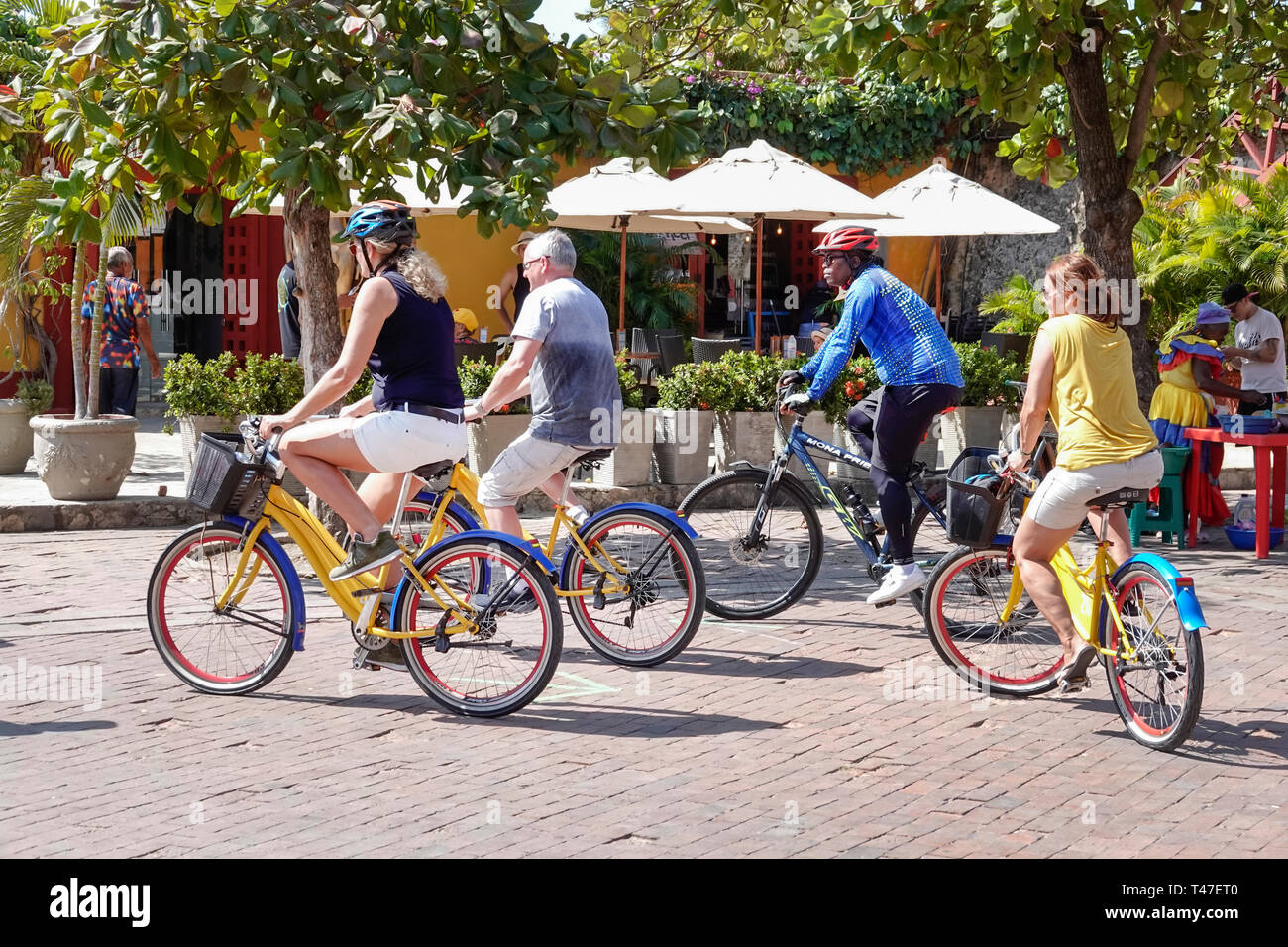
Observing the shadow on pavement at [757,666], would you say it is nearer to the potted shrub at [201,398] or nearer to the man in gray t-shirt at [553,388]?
the man in gray t-shirt at [553,388]

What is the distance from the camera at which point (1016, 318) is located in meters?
18.4

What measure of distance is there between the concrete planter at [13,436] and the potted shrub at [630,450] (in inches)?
194

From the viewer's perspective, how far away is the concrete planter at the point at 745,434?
11.7 meters

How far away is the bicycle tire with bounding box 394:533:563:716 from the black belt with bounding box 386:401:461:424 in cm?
50

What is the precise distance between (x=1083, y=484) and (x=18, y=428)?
982cm

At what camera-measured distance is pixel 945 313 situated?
981 inches

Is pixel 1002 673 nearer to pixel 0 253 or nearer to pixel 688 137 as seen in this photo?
pixel 688 137

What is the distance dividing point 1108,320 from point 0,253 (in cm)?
856

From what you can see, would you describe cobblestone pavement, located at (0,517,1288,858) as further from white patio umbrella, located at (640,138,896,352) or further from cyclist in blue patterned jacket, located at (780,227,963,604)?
white patio umbrella, located at (640,138,896,352)

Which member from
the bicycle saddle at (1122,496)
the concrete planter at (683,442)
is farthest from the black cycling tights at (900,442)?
the concrete planter at (683,442)

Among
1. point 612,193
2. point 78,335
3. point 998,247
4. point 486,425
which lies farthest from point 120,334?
point 998,247

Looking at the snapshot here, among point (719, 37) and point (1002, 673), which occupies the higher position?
point (719, 37)

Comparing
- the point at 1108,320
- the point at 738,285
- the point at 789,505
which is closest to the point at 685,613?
the point at 789,505
